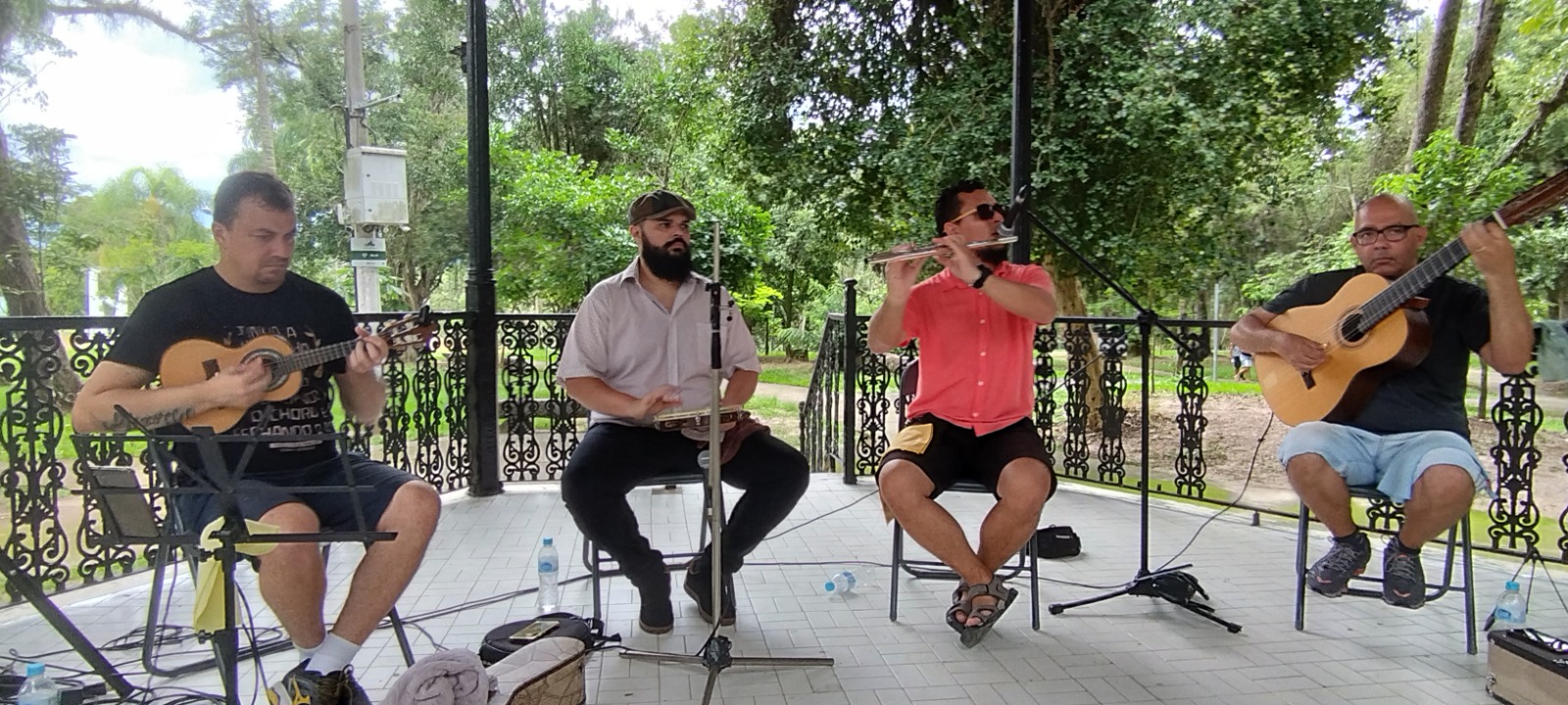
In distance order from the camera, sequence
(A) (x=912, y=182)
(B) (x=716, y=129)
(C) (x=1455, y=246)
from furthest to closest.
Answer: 1. (B) (x=716, y=129)
2. (A) (x=912, y=182)
3. (C) (x=1455, y=246)

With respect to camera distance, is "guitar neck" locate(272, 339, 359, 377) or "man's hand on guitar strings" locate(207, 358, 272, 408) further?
"guitar neck" locate(272, 339, 359, 377)

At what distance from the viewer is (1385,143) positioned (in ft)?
41.5

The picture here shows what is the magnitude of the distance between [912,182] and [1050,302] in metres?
4.24

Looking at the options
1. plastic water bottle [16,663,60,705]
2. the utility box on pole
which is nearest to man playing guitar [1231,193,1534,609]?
plastic water bottle [16,663,60,705]

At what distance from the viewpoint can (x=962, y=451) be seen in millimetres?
2596

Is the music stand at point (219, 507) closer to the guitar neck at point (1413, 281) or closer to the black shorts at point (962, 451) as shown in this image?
the black shorts at point (962, 451)

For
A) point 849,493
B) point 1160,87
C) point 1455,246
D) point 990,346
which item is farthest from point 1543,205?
point 1160,87

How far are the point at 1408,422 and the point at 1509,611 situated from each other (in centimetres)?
61

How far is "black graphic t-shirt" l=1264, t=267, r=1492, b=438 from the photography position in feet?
7.98

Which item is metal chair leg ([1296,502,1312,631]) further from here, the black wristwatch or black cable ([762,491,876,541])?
black cable ([762,491,876,541])

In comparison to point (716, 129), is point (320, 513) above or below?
below

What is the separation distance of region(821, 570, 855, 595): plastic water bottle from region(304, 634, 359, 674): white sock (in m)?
1.51

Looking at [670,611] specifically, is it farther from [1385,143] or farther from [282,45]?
[1385,143]

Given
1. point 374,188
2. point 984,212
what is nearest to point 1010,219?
point 984,212
